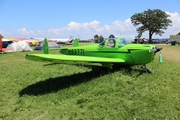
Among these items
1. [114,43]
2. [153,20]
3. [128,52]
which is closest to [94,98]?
[128,52]

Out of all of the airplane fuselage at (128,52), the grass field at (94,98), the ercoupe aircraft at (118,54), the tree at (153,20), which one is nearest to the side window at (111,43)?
the ercoupe aircraft at (118,54)

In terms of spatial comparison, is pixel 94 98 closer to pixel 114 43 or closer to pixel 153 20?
pixel 114 43

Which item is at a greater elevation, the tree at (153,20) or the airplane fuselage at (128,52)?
the tree at (153,20)

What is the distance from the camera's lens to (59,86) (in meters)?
6.52

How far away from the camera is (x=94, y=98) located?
206 inches

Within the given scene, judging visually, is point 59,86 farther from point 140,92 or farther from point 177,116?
point 177,116

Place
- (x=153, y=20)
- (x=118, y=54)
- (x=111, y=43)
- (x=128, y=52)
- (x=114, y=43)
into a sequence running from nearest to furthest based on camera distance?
(x=128, y=52)
(x=118, y=54)
(x=114, y=43)
(x=111, y=43)
(x=153, y=20)

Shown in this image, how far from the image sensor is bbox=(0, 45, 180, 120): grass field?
172 inches

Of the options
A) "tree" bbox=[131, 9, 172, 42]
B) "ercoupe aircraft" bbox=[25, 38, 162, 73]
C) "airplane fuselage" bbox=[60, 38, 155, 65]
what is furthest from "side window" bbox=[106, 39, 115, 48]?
"tree" bbox=[131, 9, 172, 42]

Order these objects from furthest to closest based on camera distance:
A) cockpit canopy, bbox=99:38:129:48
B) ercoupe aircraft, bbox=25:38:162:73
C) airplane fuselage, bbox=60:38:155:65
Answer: cockpit canopy, bbox=99:38:129:48
airplane fuselage, bbox=60:38:155:65
ercoupe aircraft, bbox=25:38:162:73

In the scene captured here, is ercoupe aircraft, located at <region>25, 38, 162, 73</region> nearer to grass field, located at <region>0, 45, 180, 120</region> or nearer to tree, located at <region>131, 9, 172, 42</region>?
grass field, located at <region>0, 45, 180, 120</region>

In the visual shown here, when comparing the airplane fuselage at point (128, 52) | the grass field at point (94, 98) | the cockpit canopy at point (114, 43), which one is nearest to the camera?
the grass field at point (94, 98)

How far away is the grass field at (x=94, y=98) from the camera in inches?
172

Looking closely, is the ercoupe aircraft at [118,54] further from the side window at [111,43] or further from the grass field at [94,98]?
the grass field at [94,98]
